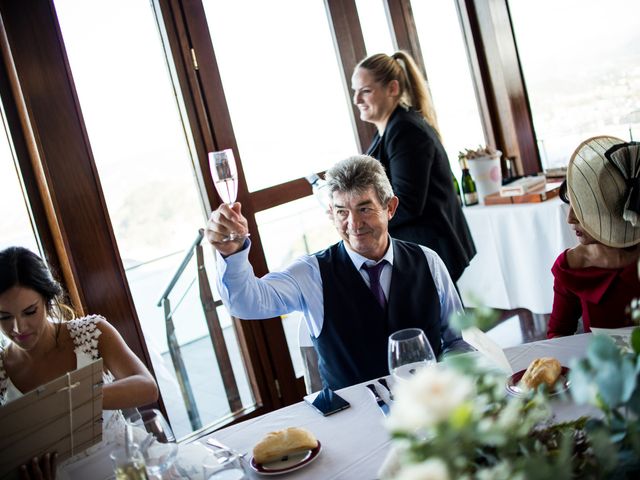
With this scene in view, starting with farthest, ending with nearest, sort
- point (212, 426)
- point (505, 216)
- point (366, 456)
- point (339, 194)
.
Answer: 1. point (505, 216)
2. point (212, 426)
3. point (339, 194)
4. point (366, 456)

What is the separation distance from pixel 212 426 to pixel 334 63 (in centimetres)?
198

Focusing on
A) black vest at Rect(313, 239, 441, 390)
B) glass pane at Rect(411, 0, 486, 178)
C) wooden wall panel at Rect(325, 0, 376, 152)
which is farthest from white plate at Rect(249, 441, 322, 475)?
glass pane at Rect(411, 0, 486, 178)

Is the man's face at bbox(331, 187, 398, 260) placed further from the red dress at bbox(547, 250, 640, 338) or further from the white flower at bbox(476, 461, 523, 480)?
the white flower at bbox(476, 461, 523, 480)

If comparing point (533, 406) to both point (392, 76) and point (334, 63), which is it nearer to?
point (392, 76)

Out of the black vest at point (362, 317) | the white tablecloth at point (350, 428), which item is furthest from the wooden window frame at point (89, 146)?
the white tablecloth at point (350, 428)

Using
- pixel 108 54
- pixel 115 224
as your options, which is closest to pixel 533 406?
pixel 115 224

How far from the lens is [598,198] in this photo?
1846 mm

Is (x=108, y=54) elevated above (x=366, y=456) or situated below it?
above

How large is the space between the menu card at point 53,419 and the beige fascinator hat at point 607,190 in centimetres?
134

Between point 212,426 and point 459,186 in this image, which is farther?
point 459,186

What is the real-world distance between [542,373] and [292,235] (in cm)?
211

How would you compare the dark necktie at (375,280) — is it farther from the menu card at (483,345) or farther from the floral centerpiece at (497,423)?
the floral centerpiece at (497,423)

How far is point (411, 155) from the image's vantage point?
2959 mm

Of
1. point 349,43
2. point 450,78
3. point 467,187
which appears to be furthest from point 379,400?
point 450,78
